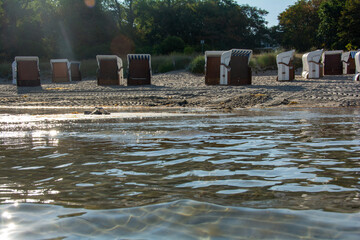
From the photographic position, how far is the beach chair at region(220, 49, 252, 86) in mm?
17922

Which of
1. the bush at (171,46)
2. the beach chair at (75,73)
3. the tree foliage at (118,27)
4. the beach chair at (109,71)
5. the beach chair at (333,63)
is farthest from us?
the tree foliage at (118,27)

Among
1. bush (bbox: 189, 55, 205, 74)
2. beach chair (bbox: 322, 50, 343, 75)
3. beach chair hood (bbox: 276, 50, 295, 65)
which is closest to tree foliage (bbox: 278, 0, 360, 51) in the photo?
beach chair (bbox: 322, 50, 343, 75)

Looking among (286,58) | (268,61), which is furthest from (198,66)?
(286,58)

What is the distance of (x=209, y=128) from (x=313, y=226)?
14.4ft

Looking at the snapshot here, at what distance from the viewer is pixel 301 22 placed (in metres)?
42.0

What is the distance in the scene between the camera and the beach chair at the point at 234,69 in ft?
58.8

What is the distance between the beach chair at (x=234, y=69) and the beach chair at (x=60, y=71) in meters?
14.0

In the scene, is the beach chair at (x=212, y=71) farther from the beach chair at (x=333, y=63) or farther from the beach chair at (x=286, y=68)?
the beach chair at (x=333, y=63)

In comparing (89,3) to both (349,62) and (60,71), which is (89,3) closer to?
(60,71)

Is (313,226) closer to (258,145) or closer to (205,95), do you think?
(258,145)

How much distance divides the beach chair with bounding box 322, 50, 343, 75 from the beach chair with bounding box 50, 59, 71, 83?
1792 cm

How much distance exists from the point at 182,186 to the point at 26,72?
21.9 meters

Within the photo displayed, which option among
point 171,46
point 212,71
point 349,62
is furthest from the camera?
point 171,46

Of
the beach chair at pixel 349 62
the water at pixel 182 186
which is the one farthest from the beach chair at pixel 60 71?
the water at pixel 182 186
